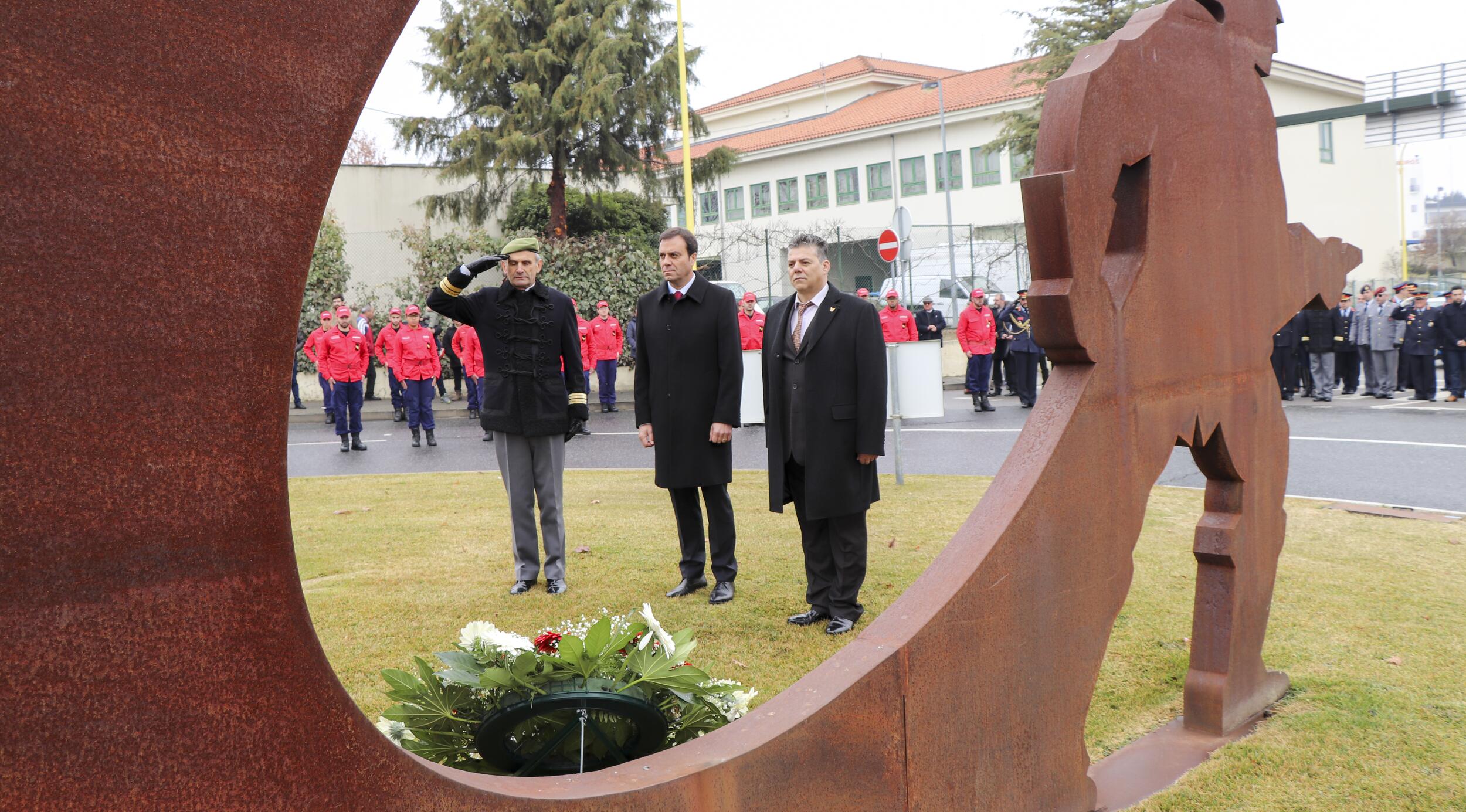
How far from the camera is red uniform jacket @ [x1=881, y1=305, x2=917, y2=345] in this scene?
60.3 feet

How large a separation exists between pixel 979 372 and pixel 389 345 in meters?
9.62

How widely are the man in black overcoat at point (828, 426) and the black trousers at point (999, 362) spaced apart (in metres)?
14.7

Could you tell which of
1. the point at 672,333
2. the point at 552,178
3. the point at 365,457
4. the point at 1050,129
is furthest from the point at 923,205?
the point at 1050,129

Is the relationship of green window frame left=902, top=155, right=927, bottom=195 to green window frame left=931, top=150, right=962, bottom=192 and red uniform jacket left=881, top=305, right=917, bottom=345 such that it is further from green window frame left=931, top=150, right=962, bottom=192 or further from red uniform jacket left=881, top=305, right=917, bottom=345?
red uniform jacket left=881, top=305, right=917, bottom=345

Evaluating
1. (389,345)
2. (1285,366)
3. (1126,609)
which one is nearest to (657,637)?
(1126,609)

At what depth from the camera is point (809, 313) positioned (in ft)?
18.9

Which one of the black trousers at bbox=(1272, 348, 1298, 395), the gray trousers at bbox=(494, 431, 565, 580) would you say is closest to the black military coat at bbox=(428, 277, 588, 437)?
the gray trousers at bbox=(494, 431, 565, 580)

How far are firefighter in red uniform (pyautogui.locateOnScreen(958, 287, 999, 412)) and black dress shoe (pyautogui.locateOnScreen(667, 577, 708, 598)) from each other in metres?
12.6

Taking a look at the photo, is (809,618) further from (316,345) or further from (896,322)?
(316,345)

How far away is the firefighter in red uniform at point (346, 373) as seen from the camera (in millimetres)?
15570

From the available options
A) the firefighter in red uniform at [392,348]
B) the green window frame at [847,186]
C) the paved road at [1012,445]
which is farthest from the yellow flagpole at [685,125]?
the green window frame at [847,186]

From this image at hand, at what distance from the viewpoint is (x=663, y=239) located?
20.3 ft

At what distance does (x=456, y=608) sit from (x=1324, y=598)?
4696mm

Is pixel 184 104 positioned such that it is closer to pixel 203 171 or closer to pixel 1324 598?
pixel 203 171
